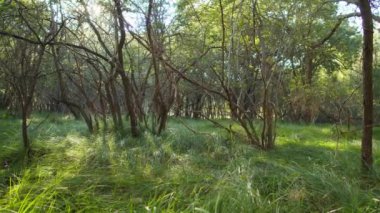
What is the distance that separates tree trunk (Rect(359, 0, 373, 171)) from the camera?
12.8 feet

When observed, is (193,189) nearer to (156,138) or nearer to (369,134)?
(369,134)

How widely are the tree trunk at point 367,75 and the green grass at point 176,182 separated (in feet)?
1.06

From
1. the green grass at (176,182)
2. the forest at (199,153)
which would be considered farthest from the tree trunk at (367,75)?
the green grass at (176,182)

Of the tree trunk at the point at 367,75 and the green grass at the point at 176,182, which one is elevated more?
the tree trunk at the point at 367,75

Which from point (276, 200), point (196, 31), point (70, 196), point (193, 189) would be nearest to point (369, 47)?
point (276, 200)

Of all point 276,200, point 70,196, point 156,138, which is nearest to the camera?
point 276,200

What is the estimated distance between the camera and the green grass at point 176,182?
3.21 m

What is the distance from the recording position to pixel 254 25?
20.8 ft

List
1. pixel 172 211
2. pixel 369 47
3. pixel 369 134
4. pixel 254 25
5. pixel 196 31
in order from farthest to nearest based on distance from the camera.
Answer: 1. pixel 196 31
2. pixel 254 25
3. pixel 369 134
4. pixel 369 47
5. pixel 172 211

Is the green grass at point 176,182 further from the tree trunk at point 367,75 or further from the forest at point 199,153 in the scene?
the tree trunk at point 367,75

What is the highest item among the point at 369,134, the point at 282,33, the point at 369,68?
the point at 282,33

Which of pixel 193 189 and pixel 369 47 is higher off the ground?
pixel 369 47

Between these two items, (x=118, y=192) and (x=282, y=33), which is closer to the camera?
(x=118, y=192)

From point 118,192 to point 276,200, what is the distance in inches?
61.8
